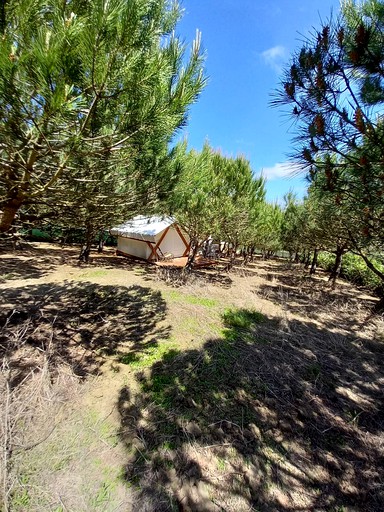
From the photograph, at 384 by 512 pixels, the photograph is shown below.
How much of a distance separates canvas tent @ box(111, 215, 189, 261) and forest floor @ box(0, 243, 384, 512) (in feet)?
29.2

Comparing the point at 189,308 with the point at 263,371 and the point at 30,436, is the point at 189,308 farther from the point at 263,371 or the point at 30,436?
the point at 30,436

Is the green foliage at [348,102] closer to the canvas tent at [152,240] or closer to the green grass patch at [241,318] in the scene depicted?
the green grass patch at [241,318]

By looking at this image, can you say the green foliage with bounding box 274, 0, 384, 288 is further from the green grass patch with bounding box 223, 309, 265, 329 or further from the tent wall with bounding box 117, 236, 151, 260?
the tent wall with bounding box 117, 236, 151, 260

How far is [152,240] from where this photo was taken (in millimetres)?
13883

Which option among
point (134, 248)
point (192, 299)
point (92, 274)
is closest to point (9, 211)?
point (192, 299)

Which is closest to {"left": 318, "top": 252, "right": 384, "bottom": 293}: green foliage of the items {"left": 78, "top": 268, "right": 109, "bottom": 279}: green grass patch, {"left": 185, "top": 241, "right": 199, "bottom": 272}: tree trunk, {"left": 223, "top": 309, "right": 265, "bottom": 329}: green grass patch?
{"left": 223, "top": 309, "right": 265, "bottom": 329}: green grass patch

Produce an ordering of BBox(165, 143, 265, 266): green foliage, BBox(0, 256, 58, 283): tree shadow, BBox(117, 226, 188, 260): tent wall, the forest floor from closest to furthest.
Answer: the forest floor → BBox(0, 256, 58, 283): tree shadow → BBox(165, 143, 265, 266): green foliage → BBox(117, 226, 188, 260): tent wall

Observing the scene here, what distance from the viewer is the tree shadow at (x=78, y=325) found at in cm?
359

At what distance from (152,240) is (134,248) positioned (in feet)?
8.57

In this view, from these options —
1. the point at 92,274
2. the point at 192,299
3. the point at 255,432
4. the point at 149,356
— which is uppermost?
the point at 192,299

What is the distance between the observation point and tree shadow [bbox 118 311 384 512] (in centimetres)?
216

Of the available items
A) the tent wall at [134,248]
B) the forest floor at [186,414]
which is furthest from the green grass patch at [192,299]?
the tent wall at [134,248]

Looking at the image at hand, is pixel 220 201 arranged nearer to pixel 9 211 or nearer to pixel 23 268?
pixel 9 211

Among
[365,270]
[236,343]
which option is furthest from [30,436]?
[365,270]
